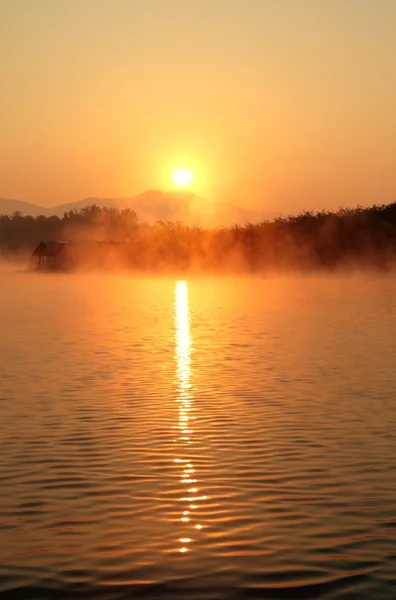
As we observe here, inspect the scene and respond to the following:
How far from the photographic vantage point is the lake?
28.6 ft

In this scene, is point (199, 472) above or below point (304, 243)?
below

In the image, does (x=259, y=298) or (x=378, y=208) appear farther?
(x=378, y=208)

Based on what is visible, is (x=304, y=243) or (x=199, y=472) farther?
(x=304, y=243)

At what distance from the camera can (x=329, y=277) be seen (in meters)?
74.2

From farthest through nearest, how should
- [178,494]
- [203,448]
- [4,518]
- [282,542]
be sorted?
[203,448], [178,494], [4,518], [282,542]

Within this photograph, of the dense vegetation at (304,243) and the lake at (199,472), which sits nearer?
the lake at (199,472)

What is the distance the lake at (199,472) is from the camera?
8711 mm

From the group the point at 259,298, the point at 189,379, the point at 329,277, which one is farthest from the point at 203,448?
the point at 329,277

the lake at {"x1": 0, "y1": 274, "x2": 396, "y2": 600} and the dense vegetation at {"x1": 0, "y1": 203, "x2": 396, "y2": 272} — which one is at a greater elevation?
the dense vegetation at {"x1": 0, "y1": 203, "x2": 396, "y2": 272}

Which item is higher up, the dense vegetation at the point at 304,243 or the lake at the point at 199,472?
the dense vegetation at the point at 304,243

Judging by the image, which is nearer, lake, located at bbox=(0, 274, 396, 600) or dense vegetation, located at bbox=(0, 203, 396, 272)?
lake, located at bbox=(0, 274, 396, 600)

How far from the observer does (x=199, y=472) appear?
12375 millimetres

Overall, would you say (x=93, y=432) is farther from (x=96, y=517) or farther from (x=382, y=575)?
(x=382, y=575)

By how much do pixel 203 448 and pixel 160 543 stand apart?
4.26m
